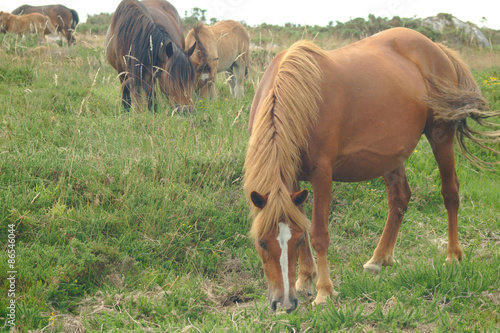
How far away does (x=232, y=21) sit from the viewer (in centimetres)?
1212

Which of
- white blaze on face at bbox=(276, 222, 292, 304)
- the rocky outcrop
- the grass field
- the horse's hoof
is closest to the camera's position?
white blaze on face at bbox=(276, 222, 292, 304)

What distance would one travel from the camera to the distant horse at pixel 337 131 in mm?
2758

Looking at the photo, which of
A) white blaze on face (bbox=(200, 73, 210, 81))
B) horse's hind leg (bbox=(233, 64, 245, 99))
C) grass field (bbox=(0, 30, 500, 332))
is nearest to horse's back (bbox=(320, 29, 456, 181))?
grass field (bbox=(0, 30, 500, 332))

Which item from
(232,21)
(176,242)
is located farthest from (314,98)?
(232,21)

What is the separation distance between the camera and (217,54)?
1017 centimetres

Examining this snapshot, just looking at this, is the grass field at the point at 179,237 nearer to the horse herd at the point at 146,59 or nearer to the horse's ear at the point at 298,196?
the horse herd at the point at 146,59

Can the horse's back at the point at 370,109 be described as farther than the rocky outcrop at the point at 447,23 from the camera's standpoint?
No

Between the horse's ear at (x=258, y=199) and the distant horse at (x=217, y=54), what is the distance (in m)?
4.55

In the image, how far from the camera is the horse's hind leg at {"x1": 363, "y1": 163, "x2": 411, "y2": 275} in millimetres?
4094

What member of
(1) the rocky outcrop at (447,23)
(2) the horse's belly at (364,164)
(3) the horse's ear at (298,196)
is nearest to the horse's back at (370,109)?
(2) the horse's belly at (364,164)

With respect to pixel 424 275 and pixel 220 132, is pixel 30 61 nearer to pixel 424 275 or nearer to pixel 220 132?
pixel 220 132

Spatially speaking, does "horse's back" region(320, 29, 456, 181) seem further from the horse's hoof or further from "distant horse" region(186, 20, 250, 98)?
"distant horse" region(186, 20, 250, 98)

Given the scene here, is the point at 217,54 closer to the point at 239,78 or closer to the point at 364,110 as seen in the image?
the point at 239,78

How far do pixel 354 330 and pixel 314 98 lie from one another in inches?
65.5
